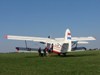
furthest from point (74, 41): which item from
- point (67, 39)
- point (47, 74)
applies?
point (47, 74)

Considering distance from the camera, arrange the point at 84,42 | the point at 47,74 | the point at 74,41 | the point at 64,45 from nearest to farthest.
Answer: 1. the point at 47,74
2. the point at 64,45
3. the point at 74,41
4. the point at 84,42

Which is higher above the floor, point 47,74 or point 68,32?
point 68,32

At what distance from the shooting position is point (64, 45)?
45.5 meters

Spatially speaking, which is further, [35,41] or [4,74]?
[35,41]

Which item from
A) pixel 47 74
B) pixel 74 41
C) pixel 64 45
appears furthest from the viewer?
pixel 74 41

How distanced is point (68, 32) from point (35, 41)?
17.6 ft

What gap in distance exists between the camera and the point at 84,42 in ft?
178

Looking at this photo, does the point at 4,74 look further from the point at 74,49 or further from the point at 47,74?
the point at 74,49

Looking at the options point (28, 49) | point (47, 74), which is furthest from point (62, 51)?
point (47, 74)

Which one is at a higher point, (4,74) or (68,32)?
(68,32)

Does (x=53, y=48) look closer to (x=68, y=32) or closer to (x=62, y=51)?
(x=62, y=51)

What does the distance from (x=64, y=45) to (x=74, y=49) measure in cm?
628

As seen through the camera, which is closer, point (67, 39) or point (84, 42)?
point (67, 39)

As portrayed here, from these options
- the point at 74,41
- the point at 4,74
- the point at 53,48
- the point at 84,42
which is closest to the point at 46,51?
the point at 53,48
